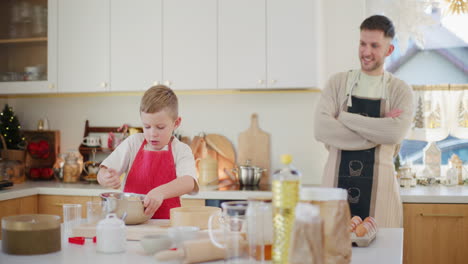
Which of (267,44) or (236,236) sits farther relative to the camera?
(267,44)

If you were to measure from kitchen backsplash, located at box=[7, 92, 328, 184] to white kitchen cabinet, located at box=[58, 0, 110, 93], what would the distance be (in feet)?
1.23

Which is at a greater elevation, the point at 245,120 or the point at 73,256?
the point at 245,120

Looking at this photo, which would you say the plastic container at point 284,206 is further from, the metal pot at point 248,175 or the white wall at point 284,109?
the white wall at point 284,109

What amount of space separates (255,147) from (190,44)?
0.85 m

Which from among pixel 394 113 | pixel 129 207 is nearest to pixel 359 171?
pixel 394 113

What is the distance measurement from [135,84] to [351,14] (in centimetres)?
154

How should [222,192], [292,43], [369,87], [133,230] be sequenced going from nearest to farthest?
1. [133,230]
2. [369,87]
3. [222,192]
4. [292,43]

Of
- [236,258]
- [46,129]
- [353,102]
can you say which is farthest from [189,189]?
[46,129]

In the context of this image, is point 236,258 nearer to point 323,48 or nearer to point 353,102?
point 353,102

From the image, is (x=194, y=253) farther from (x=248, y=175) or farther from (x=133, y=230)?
(x=248, y=175)

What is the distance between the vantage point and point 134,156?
236 centimetres

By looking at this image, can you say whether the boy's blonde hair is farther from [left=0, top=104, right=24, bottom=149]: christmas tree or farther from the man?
[left=0, top=104, right=24, bottom=149]: christmas tree

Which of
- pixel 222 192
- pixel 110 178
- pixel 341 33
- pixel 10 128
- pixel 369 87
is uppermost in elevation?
pixel 341 33

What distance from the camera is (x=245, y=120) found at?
3893mm
